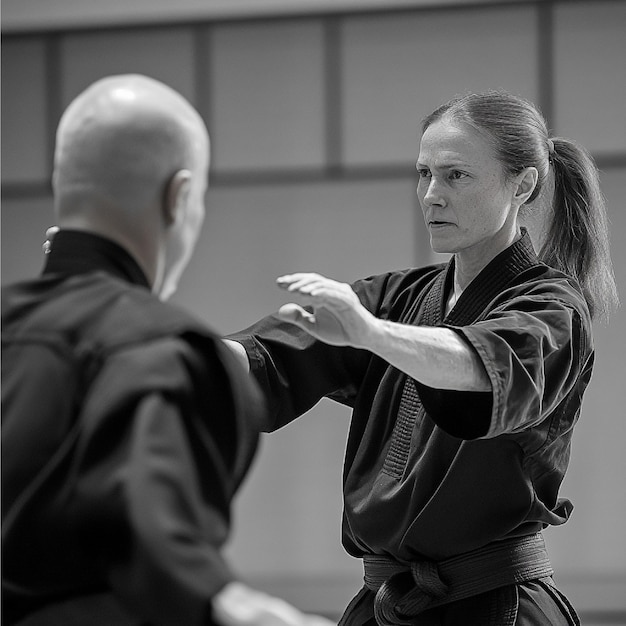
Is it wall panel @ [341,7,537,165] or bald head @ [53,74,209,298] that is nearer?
bald head @ [53,74,209,298]

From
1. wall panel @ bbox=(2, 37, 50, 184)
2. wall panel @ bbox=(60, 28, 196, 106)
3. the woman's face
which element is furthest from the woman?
wall panel @ bbox=(2, 37, 50, 184)

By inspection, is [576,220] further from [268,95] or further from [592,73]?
[268,95]

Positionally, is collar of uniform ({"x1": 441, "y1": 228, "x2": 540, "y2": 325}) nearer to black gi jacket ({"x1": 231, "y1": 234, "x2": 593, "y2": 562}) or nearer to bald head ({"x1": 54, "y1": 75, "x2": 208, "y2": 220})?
black gi jacket ({"x1": 231, "y1": 234, "x2": 593, "y2": 562})

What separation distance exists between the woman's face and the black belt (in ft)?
1.87

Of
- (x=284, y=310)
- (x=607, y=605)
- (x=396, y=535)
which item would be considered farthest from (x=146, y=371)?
(x=607, y=605)

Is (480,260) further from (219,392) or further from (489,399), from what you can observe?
(219,392)

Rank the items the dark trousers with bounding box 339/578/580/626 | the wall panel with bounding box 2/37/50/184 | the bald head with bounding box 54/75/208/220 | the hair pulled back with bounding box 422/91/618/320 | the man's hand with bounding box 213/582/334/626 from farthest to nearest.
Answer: the wall panel with bounding box 2/37/50/184 → the hair pulled back with bounding box 422/91/618/320 → the dark trousers with bounding box 339/578/580/626 → the bald head with bounding box 54/75/208/220 → the man's hand with bounding box 213/582/334/626

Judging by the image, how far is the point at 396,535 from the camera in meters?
2.02

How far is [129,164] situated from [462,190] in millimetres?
999

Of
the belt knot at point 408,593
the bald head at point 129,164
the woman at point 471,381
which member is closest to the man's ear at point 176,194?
the bald head at point 129,164

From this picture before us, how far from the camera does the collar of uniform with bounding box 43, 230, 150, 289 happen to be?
126cm

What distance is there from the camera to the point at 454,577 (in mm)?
A: 1997

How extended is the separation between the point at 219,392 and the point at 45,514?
217 millimetres

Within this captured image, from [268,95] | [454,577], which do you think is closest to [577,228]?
[454,577]
